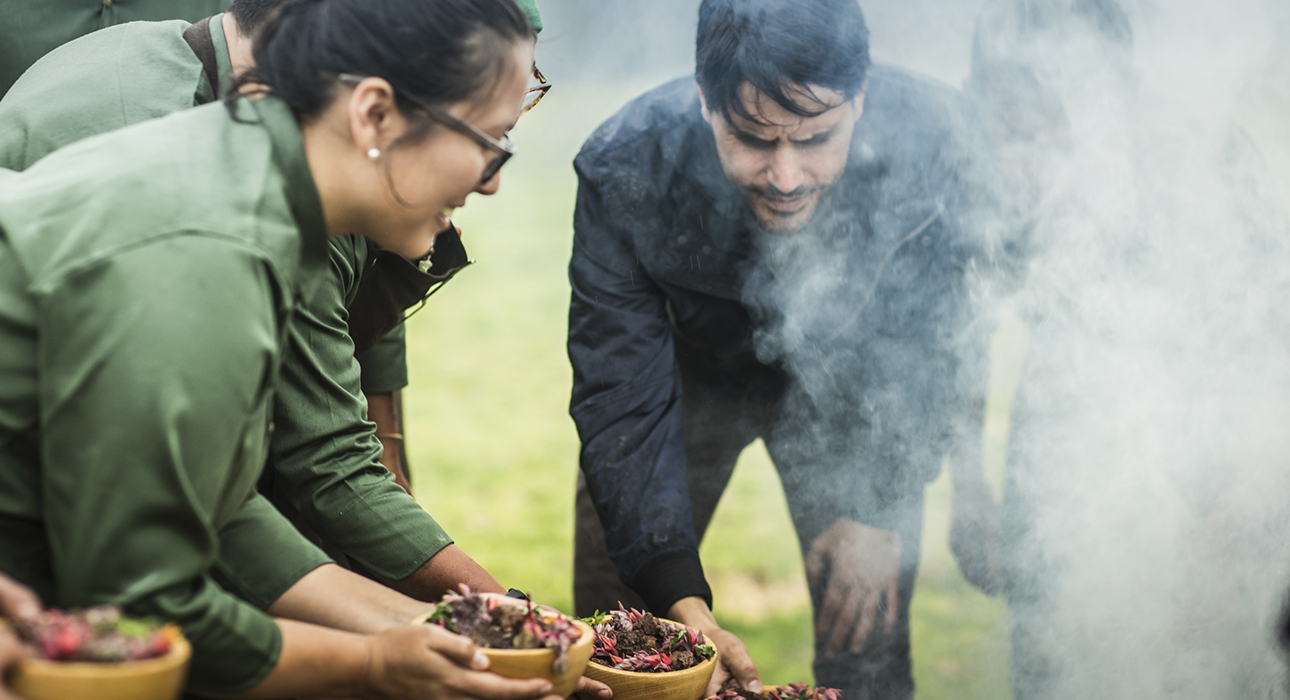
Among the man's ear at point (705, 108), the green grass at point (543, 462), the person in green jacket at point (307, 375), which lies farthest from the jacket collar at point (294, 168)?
the green grass at point (543, 462)

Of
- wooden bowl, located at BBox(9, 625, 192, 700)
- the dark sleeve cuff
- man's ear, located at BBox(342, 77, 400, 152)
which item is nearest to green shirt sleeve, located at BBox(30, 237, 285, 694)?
wooden bowl, located at BBox(9, 625, 192, 700)

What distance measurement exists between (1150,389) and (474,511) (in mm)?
3326

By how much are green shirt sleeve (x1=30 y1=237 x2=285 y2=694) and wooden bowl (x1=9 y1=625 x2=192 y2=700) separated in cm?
12

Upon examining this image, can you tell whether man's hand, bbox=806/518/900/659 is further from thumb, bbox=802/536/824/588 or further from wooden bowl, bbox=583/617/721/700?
wooden bowl, bbox=583/617/721/700

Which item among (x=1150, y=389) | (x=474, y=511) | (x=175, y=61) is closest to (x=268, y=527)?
(x=175, y=61)

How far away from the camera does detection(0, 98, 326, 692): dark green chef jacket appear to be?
38.3 inches

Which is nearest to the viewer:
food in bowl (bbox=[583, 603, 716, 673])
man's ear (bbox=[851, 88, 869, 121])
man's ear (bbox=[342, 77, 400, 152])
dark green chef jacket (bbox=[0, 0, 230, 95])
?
man's ear (bbox=[342, 77, 400, 152])

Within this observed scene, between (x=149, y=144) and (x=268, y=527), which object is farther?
(x=268, y=527)

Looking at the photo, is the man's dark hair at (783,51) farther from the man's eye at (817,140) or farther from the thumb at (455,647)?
the thumb at (455,647)

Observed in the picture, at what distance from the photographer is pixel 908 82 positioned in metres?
2.38

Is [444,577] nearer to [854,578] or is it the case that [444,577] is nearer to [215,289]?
[215,289]

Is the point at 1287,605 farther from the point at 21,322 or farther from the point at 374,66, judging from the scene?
the point at 21,322

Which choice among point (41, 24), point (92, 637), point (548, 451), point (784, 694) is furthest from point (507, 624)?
point (548, 451)

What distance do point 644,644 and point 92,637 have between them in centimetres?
92
